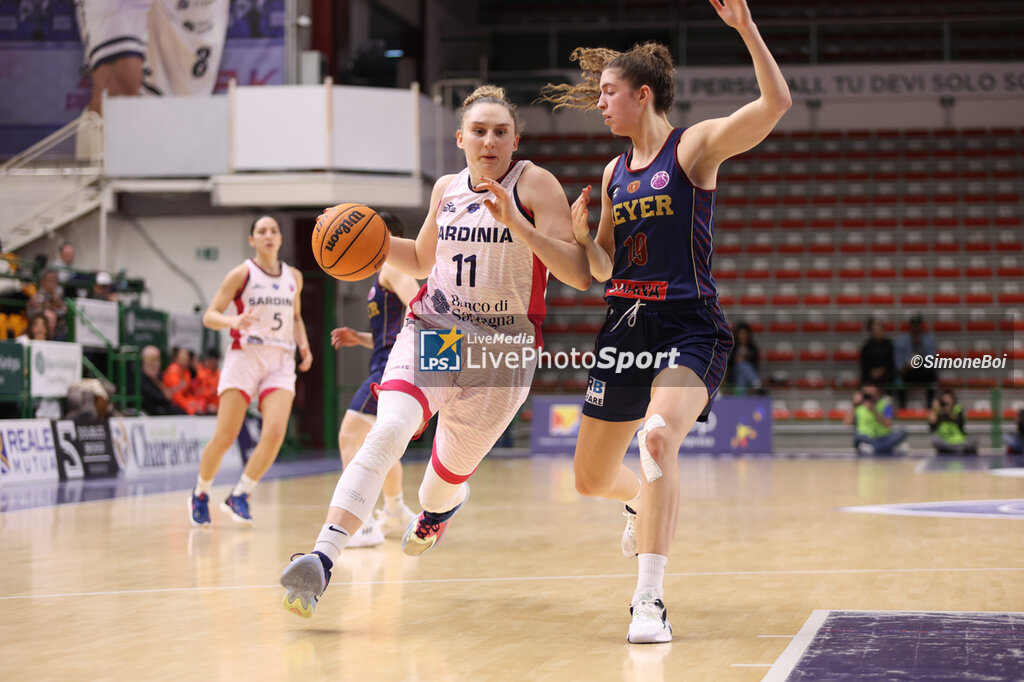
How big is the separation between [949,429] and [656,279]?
568 inches

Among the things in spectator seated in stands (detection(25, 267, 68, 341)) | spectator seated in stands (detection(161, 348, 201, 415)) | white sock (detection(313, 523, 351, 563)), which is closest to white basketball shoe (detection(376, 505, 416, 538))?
white sock (detection(313, 523, 351, 563))

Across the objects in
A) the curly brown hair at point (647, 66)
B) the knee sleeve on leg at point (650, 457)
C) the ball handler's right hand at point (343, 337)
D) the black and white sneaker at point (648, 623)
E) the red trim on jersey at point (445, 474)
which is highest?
the curly brown hair at point (647, 66)

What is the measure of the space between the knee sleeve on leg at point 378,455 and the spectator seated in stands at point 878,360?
14834 millimetres

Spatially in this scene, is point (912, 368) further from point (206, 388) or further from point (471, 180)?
point (471, 180)

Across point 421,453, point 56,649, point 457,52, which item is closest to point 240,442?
point 421,453

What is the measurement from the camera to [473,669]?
3420 mm

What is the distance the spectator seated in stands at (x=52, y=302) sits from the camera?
1343 centimetres

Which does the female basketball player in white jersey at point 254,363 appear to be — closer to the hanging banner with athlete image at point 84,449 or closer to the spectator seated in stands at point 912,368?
the hanging banner with athlete image at point 84,449

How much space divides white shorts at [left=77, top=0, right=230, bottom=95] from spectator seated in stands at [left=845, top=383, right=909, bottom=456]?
463 inches

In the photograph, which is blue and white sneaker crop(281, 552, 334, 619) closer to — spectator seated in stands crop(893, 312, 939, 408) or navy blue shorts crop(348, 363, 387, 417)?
navy blue shorts crop(348, 363, 387, 417)

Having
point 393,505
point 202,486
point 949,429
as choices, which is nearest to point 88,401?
point 202,486

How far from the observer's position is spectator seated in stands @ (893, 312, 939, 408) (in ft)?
58.6

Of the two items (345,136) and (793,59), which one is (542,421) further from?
(793,59)

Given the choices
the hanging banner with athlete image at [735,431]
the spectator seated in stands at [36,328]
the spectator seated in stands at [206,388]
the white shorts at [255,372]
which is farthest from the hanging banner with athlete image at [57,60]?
the white shorts at [255,372]
